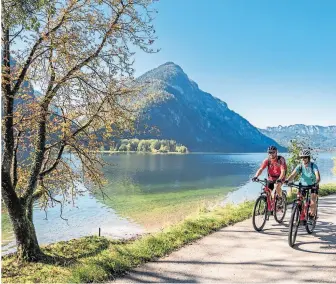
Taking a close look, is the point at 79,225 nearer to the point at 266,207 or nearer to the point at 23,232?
the point at 23,232

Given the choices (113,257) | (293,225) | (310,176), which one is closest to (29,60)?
(113,257)

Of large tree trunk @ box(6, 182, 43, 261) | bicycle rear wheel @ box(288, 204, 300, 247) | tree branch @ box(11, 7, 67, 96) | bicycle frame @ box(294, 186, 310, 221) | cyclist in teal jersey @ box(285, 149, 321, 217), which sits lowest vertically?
large tree trunk @ box(6, 182, 43, 261)

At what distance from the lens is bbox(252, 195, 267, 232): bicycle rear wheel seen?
1005cm

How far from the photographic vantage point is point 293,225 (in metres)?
8.41

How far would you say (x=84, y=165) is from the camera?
12047mm

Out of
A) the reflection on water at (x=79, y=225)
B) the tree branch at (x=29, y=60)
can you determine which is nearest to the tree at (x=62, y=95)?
the tree branch at (x=29, y=60)

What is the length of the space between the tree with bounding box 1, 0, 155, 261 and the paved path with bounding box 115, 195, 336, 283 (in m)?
→ 5.21

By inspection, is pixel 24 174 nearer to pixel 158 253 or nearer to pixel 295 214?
pixel 158 253

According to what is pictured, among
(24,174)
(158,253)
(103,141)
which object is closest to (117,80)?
(103,141)

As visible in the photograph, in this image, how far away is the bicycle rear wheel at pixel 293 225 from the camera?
830cm

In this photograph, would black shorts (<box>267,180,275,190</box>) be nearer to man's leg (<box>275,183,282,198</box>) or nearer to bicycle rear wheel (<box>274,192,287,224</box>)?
man's leg (<box>275,183,282,198</box>)

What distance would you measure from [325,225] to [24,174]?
1034 centimetres

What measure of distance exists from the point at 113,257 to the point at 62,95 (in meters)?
5.57

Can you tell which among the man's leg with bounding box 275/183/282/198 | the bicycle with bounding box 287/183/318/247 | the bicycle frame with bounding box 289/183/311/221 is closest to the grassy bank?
the man's leg with bounding box 275/183/282/198
